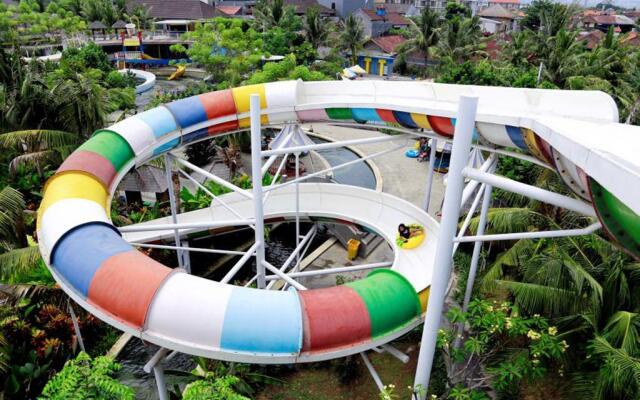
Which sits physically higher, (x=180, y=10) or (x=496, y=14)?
(x=496, y=14)

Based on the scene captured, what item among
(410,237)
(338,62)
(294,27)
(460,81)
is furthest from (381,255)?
(294,27)

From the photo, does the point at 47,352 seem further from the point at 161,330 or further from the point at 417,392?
the point at 417,392

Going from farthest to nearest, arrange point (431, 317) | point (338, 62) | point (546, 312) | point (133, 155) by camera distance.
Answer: point (338, 62) < point (133, 155) < point (546, 312) < point (431, 317)

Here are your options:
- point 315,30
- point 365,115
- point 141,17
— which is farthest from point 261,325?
point 141,17

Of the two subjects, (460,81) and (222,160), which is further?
(460,81)

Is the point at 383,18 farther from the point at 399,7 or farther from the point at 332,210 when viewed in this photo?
the point at 332,210

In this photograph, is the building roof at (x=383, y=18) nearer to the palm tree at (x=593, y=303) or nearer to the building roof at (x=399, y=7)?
the building roof at (x=399, y=7)
